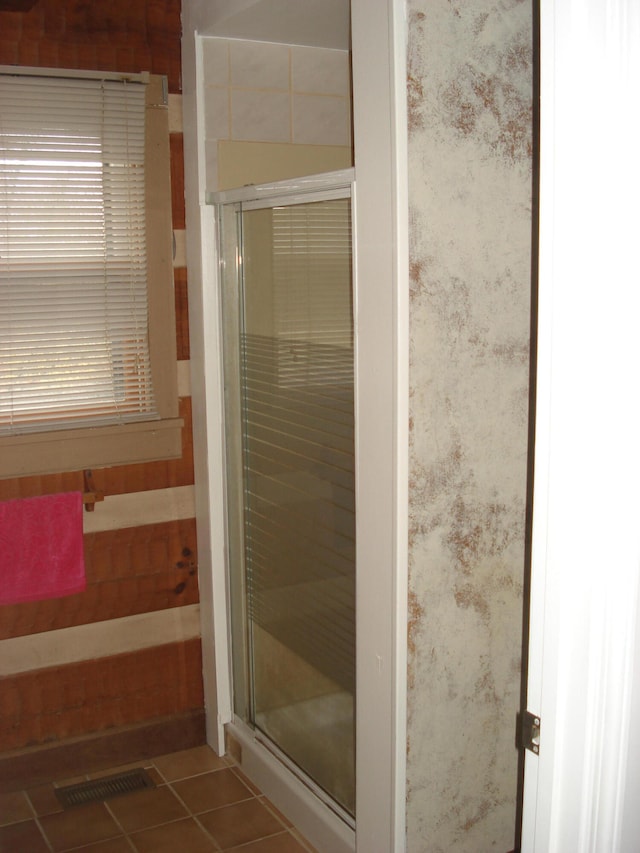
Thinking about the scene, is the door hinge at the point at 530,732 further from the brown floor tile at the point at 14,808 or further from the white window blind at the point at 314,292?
the brown floor tile at the point at 14,808

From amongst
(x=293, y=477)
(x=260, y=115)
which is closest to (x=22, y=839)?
(x=293, y=477)

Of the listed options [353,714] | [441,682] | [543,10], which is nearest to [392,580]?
[441,682]

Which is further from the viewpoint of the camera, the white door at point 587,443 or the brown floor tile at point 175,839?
the brown floor tile at point 175,839

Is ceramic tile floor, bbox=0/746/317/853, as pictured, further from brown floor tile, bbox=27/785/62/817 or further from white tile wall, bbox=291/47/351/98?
white tile wall, bbox=291/47/351/98

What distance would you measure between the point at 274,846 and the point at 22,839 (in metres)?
0.72

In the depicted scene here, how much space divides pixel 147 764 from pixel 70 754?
0.83 feet

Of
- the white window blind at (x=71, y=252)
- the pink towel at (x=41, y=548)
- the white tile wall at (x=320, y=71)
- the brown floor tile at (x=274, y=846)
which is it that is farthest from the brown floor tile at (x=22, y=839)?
the white tile wall at (x=320, y=71)

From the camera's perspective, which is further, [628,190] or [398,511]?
[398,511]

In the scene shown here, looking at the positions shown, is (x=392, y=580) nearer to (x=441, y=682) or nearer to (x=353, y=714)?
(x=441, y=682)

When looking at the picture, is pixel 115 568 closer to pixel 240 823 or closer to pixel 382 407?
pixel 240 823

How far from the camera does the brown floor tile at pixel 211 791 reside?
267 centimetres

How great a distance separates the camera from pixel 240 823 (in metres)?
2.57

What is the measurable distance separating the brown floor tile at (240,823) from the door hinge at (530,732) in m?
1.58

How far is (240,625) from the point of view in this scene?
2.86 meters
